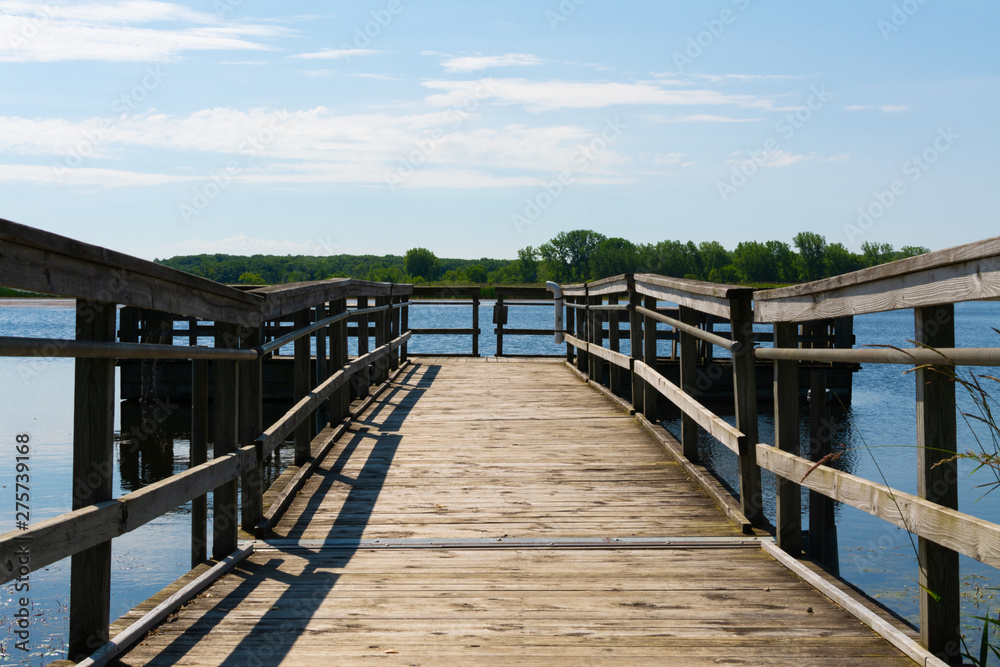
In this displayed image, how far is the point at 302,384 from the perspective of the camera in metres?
5.22

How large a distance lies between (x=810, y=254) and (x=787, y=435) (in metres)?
113

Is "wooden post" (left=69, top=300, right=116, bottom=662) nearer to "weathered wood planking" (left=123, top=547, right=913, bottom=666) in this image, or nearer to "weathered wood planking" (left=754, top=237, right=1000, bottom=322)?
"weathered wood planking" (left=123, top=547, right=913, bottom=666)

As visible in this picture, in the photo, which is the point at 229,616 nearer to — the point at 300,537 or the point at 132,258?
the point at 300,537

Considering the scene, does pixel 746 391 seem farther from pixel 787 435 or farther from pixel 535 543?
pixel 535 543

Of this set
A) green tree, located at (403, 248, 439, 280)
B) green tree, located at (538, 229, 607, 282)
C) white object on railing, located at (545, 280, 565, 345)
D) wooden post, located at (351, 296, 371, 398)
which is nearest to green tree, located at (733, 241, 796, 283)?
green tree, located at (538, 229, 607, 282)

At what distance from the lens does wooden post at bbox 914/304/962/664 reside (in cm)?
239

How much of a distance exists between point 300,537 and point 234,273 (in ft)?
305

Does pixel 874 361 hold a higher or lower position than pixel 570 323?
lower

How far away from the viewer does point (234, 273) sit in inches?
3622

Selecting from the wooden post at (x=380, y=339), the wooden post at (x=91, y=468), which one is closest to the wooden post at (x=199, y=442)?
the wooden post at (x=91, y=468)

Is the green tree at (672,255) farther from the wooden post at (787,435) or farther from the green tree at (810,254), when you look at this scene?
the wooden post at (787,435)

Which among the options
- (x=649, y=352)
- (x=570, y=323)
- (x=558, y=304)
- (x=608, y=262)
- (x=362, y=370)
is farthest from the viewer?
(x=608, y=262)

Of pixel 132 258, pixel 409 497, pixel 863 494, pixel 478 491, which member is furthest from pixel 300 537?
pixel 863 494

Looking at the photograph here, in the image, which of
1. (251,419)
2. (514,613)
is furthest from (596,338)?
(514,613)
